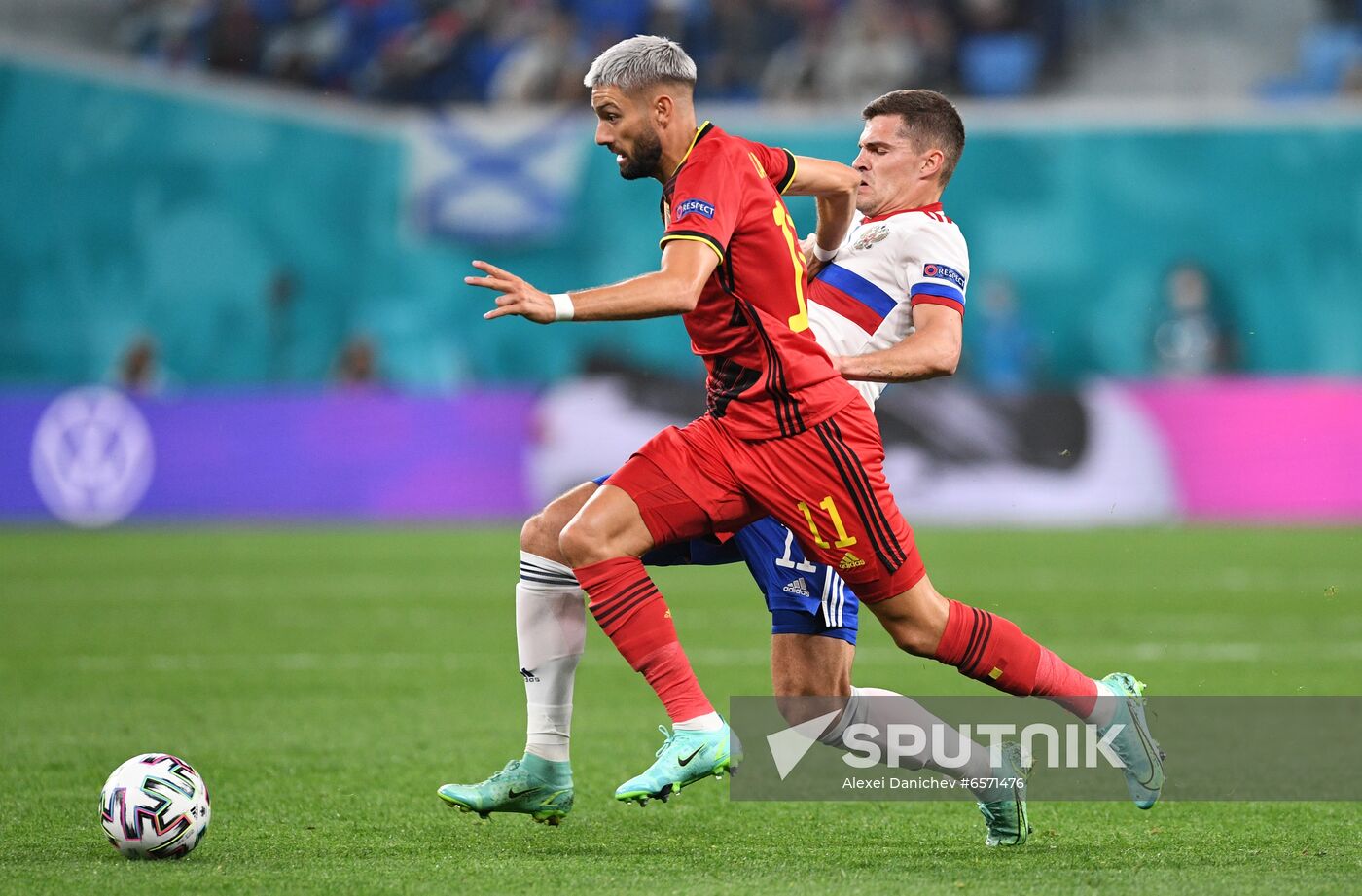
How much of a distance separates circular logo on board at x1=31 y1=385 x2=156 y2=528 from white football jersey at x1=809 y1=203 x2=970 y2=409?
12.1 m

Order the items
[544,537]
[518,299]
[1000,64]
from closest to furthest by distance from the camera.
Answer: [518,299], [544,537], [1000,64]

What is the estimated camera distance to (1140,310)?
66.8 feet

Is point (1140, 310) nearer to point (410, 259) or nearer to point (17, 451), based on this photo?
point (410, 259)

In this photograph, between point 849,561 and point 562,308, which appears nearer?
point 562,308

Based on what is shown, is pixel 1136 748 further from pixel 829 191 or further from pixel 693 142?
pixel 693 142

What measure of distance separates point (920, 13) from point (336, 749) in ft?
53.2

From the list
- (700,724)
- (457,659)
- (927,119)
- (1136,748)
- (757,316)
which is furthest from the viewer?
(457,659)

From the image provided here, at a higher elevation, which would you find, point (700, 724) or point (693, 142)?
point (693, 142)

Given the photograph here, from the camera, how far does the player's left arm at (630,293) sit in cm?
417

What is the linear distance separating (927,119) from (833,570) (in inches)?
52.7

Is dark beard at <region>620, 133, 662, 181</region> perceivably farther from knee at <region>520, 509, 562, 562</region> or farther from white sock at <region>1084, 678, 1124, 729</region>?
white sock at <region>1084, 678, 1124, 729</region>

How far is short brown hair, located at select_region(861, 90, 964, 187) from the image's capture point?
5.25 metres

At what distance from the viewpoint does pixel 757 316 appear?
188 inches

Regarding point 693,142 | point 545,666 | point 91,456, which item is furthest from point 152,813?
point 91,456
